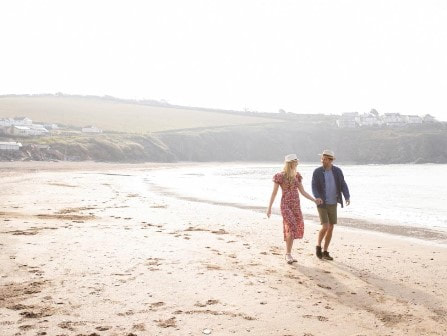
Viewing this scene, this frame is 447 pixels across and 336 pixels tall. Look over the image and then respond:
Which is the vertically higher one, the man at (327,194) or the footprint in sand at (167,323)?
the man at (327,194)

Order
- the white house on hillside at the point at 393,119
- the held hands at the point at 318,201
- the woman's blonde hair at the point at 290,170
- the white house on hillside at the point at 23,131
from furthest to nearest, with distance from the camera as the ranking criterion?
the white house on hillside at the point at 393,119, the white house on hillside at the point at 23,131, the held hands at the point at 318,201, the woman's blonde hair at the point at 290,170

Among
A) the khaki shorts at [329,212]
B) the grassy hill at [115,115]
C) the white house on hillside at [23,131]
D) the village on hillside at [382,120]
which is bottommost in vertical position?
the khaki shorts at [329,212]

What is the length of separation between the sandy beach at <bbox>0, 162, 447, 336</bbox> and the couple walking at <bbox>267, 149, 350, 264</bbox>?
0.53m

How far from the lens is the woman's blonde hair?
7.96 meters

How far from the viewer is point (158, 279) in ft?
20.6

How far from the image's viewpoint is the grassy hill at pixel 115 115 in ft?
335

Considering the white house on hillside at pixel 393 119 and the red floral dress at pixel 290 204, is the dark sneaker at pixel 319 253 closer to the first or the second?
the red floral dress at pixel 290 204

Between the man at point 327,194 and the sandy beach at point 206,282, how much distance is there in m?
0.52

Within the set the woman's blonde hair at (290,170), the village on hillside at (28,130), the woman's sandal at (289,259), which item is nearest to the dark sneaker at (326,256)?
the woman's sandal at (289,259)

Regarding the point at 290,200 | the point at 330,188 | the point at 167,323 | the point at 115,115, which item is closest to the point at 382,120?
the point at 115,115

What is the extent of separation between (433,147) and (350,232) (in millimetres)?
110470

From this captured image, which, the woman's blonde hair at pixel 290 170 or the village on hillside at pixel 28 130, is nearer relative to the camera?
the woman's blonde hair at pixel 290 170

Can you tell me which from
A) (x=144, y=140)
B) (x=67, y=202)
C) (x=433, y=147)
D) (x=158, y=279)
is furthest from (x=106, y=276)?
(x=433, y=147)

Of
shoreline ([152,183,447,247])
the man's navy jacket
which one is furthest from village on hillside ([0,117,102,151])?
the man's navy jacket
